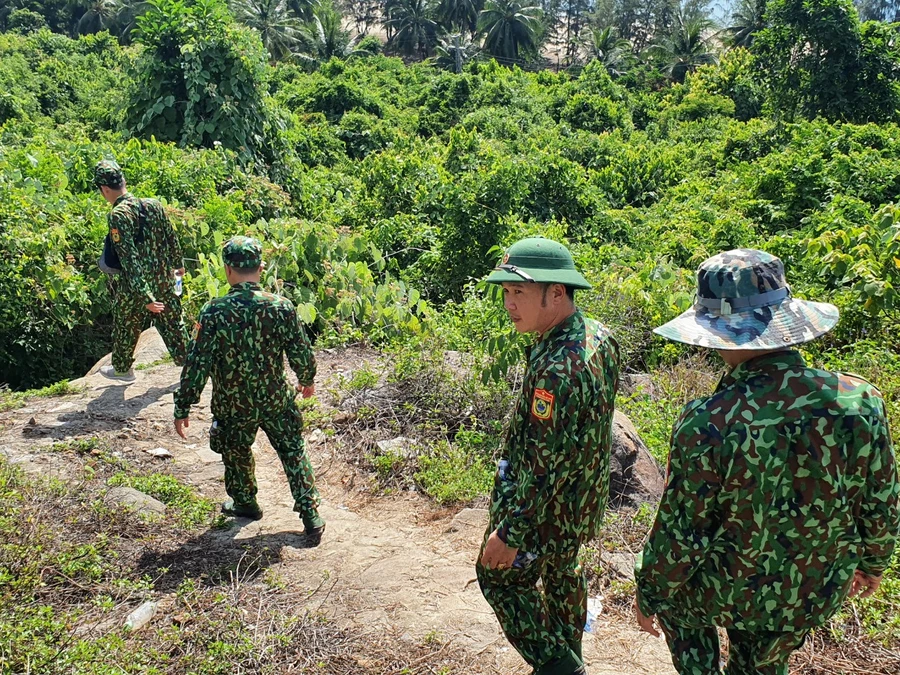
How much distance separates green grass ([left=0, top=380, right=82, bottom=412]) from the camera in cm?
567

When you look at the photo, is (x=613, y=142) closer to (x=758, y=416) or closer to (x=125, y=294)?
(x=125, y=294)

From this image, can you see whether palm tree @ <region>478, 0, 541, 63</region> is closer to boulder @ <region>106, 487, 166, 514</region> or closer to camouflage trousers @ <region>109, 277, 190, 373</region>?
camouflage trousers @ <region>109, 277, 190, 373</region>

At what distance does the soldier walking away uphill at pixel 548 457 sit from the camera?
2357 millimetres

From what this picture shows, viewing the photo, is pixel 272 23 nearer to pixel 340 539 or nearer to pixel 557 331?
pixel 340 539

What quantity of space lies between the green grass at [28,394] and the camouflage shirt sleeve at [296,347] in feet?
9.91

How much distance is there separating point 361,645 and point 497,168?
7.93m

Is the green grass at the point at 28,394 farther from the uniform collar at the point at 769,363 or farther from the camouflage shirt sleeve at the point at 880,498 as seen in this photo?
the camouflage shirt sleeve at the point at 880,498

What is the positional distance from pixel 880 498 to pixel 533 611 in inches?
45.8

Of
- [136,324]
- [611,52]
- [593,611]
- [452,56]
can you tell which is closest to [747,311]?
[593,611]

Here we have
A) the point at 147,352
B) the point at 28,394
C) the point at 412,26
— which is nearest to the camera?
the point at 28,394

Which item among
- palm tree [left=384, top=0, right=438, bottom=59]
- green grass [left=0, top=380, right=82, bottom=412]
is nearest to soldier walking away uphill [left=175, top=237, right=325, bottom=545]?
green grass [left=0, top=380, right=82, bottom=412]

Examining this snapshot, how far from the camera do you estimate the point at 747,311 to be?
199cm

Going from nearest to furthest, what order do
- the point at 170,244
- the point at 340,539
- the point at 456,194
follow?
the point at 340,539
the point at 170,244
the point at 456,194

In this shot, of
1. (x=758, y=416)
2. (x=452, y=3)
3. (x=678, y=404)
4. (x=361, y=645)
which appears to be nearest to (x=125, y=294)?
(x=361, y=645)
